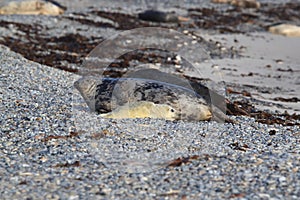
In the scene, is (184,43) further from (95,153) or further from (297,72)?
(95,153)

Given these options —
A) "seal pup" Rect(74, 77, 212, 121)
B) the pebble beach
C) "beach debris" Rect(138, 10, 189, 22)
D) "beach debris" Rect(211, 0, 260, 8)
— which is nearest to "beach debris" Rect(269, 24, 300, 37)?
"beach debris" Rect(138, 10, 189, 22)

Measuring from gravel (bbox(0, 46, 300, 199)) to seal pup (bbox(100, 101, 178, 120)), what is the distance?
8.4 inches

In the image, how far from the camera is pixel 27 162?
18.2ft

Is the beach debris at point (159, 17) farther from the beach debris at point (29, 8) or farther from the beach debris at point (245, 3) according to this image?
the beach debris at point (245, 3)

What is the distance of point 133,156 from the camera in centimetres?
577

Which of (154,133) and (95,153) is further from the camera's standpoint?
(154,133)

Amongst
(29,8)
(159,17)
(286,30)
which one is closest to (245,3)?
(159,17)

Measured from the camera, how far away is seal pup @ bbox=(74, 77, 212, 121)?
298 inches

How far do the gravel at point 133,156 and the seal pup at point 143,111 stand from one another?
0.70 feet

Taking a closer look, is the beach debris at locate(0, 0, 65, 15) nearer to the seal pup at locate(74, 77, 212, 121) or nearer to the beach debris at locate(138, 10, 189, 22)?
the beach debris at locate(138, 10, 189, 22)

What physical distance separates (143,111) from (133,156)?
1.67 meters

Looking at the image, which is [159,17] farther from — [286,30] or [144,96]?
[144,96]

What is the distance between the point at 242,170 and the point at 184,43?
11.5 metres

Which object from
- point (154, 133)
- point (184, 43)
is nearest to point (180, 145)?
point (154, 133)
